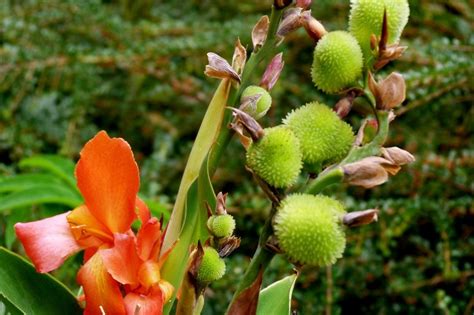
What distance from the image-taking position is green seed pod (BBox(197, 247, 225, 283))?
0.39 m

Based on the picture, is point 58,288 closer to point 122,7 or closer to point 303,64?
point 303,64

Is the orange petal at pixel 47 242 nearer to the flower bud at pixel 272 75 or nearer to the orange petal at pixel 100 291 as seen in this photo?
the orange petal at pixel 100 291

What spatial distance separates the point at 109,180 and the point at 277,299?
0.43 ft

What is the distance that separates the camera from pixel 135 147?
1.57m

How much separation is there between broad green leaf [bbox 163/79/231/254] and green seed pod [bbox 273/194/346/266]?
74 millimetres

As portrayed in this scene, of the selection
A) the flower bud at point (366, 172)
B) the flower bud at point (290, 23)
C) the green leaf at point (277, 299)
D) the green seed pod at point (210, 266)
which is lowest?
the green leaf at point (277, 299)

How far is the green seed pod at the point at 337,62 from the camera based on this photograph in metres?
0.40

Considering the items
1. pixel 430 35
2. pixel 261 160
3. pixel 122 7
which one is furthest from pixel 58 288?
pixel 122 7

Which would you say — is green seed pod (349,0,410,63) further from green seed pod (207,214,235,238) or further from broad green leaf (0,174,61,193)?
broad green leaf (0,174,61,193)

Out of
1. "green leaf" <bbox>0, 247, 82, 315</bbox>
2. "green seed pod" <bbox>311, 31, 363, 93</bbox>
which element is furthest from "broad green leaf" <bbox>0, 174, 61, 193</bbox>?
"green seed pod" <bbox>311, 31, 363, 93</bbox>

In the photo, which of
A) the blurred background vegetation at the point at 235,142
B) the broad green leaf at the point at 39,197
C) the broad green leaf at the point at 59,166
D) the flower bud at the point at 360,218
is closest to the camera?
the flower bud at the point at 360,218

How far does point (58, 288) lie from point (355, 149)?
0.63ft

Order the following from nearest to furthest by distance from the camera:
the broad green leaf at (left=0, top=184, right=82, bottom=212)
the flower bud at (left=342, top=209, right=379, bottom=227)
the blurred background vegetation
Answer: the flower bud at (left=342, top=209, right=379, bottom=227), the broad green leaf at (left=0, top=184, right=82, bottom=212), the blurred background vegetation

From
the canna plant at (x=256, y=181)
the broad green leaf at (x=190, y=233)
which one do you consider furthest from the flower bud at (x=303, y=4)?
the broad green leaf at (x=190, y=233)
